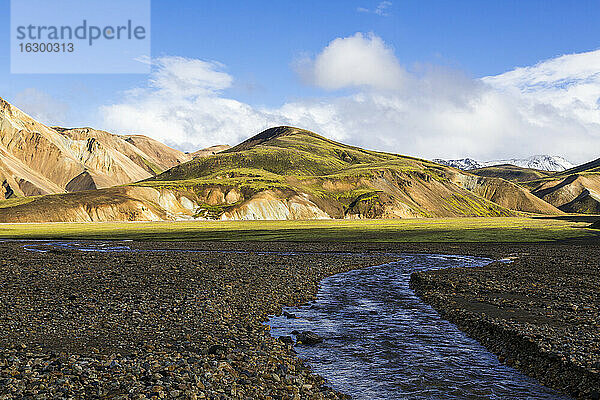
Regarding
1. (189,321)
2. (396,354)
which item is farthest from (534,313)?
(189,321)

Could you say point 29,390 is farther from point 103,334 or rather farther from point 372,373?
point 372,373

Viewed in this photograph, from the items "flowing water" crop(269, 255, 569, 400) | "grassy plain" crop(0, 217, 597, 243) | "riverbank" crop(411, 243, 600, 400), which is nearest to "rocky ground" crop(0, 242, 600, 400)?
"riverbank" crop(411, 243, 600, 400)

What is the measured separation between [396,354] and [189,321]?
10.1 m

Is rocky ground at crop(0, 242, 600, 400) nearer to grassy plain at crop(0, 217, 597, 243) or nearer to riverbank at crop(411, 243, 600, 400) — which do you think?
riverbank at crop(411, 243, 600, 400)

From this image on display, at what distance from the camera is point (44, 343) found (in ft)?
57.8

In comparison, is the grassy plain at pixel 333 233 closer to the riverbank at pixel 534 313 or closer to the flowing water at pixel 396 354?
the riverbank at pixel 534 313

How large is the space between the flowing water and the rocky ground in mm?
977

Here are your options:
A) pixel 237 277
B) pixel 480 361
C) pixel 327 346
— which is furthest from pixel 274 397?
pixel 237 277

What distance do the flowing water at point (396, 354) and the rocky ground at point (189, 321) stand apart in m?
0.98

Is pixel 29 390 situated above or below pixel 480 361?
above

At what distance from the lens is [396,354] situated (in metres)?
18.8

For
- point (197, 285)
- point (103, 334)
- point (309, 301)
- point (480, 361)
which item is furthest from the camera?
point (197, 285)

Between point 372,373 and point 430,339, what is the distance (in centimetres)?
534

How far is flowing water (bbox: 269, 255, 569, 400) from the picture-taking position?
1503 centimetres
